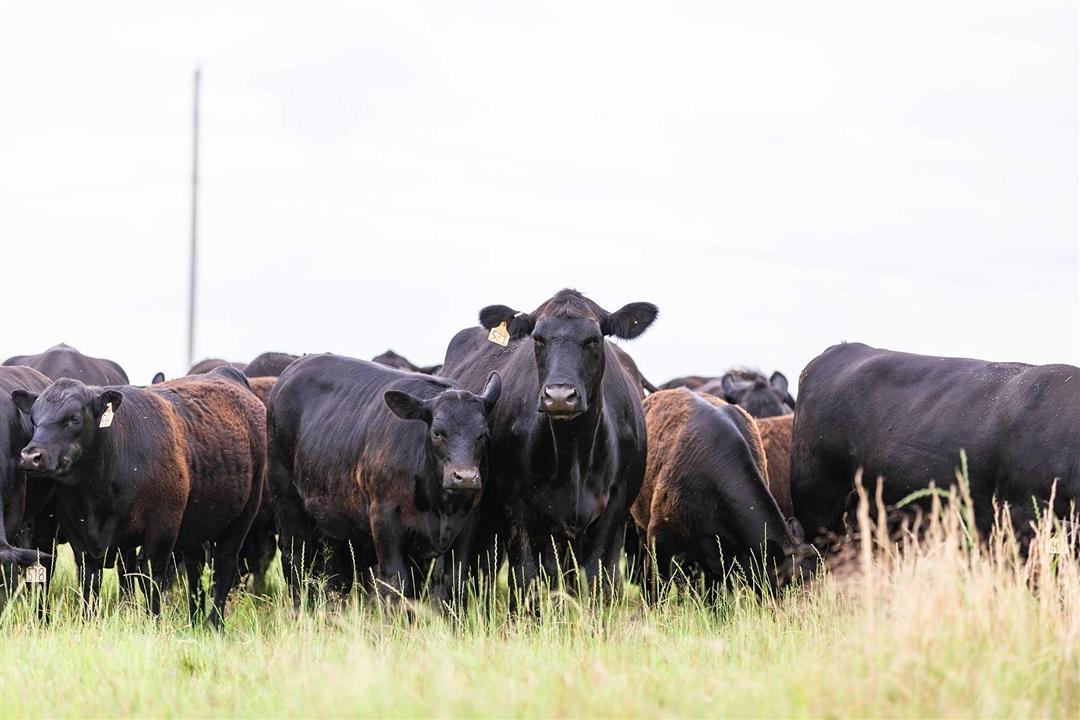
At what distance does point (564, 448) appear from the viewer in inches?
352

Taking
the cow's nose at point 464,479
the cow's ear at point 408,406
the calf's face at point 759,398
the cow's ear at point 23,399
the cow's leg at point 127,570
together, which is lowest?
the cow's leg at point 127,570

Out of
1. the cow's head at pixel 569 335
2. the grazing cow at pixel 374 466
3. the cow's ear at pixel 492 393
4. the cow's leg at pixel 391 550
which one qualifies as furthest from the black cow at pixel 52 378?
the cow's head at pixel 569 335

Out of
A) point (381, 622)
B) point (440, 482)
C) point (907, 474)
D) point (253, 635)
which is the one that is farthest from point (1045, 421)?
point (253, 635)

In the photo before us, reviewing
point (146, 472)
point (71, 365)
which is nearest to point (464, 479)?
point (146, 472)

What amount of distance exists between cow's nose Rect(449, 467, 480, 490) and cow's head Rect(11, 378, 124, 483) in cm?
286

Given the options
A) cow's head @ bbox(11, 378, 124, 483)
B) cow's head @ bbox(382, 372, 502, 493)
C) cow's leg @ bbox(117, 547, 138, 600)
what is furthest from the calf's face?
cow's head @ bbox(11, 378, 124, 483)

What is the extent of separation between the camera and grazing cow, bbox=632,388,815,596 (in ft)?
33.8

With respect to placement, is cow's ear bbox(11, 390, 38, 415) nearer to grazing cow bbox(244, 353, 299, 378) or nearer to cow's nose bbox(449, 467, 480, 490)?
cow's nose bbox(449, 467, 480, 490)

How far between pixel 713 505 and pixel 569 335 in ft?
8.00

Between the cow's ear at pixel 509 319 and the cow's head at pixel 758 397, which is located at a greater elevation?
the cow's ear at pixel 509 319

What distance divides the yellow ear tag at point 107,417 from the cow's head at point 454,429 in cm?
214

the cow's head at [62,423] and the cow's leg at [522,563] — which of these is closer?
the cow's leg at [522,563]

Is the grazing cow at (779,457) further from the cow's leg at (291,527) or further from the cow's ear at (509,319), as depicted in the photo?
the cow's leg at (291,527)

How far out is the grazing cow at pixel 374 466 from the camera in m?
8.84
